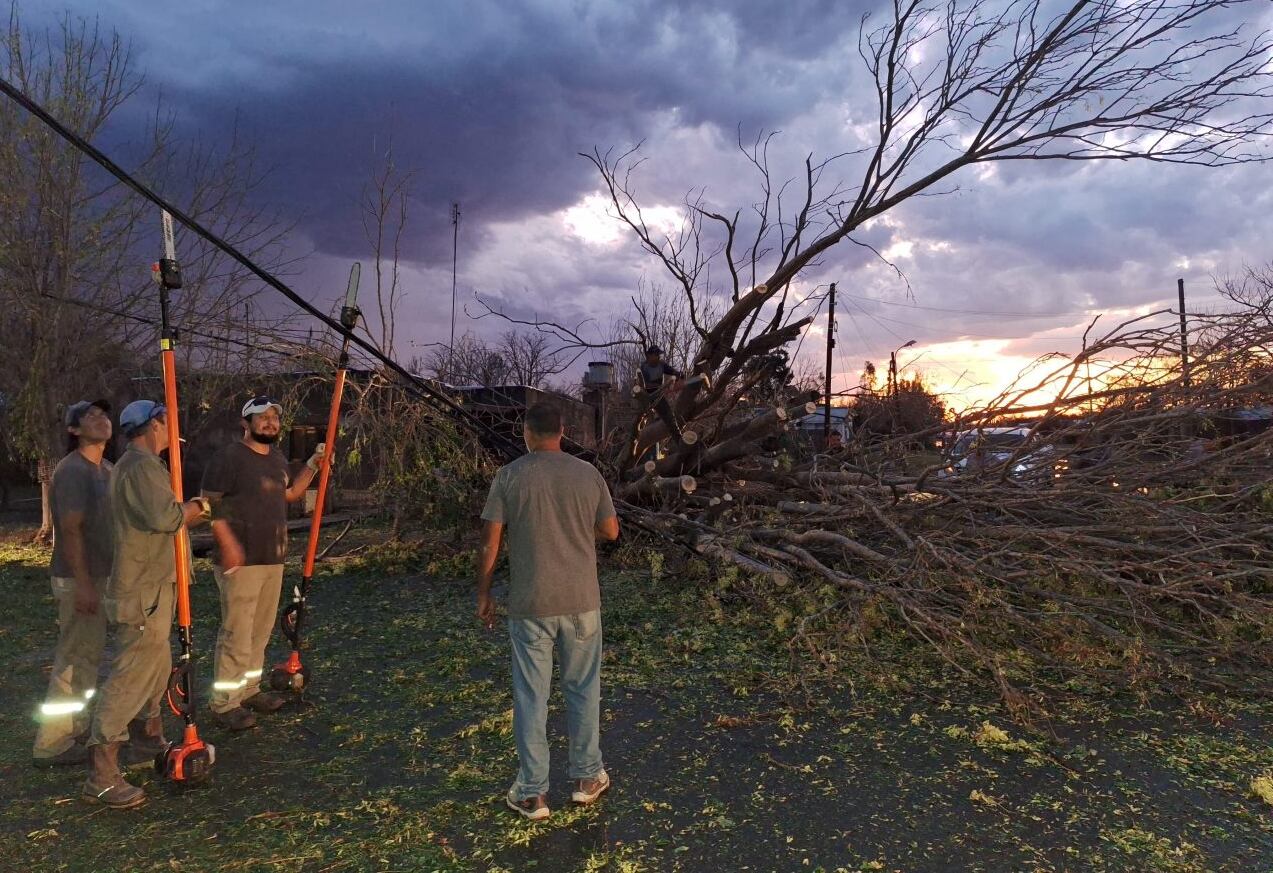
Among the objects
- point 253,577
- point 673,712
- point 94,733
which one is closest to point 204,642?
point 253,577

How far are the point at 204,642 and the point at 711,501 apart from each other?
4696 mm

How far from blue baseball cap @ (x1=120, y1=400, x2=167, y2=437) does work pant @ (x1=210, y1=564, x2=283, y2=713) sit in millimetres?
905

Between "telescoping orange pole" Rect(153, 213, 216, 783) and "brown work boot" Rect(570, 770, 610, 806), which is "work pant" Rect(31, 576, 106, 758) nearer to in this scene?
"telescoping orange pole" Rect(153, 213, 216, 783)

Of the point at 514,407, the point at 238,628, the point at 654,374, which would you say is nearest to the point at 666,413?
the point at 654,374

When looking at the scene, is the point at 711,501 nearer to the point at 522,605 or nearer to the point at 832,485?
the point at 832,485

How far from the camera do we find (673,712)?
4.41m

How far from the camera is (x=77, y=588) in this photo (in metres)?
3.71

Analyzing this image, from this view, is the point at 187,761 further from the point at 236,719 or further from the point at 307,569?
the point at 307,569

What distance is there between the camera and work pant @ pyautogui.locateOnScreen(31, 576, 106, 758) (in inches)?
146

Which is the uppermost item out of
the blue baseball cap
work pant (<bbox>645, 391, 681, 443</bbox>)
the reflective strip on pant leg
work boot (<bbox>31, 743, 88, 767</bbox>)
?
work pant (<bbox>645, 391, 681, 443</bbox>)

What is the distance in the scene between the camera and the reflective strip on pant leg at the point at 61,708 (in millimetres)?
3691

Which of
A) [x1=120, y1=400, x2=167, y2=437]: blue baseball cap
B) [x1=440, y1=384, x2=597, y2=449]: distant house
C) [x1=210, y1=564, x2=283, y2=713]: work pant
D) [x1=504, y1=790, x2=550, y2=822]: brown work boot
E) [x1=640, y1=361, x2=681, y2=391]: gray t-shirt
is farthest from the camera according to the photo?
[x1=440, y1=384, x2=597, y2=449]: distant house

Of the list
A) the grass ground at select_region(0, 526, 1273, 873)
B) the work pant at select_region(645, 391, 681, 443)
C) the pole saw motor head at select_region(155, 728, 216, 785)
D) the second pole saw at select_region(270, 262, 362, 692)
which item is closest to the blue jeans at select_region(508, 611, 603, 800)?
the grass ground at select_region(0, 526, 1273, 873)

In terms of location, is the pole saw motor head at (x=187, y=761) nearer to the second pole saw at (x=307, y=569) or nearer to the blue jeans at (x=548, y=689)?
the second pole saw at (x=307, y=569)
